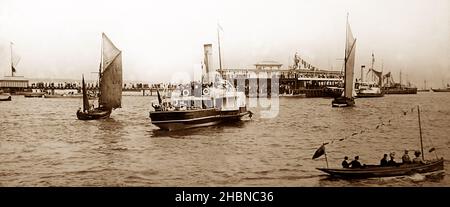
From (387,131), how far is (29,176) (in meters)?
6.77

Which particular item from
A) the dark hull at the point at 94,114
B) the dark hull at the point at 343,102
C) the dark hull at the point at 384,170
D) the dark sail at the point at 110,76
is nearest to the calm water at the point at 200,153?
the dark hull at the point at 384,170

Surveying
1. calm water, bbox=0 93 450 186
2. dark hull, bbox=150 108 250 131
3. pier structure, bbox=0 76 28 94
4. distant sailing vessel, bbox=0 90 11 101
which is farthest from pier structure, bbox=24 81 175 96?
dark hull, bbox=150 108 250 131

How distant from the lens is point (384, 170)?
623 centimetres

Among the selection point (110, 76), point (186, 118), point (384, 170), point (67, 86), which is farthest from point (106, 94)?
point (384, 170)

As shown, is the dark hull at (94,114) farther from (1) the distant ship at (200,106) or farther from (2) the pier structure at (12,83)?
(2) the pier structure at (12,83)

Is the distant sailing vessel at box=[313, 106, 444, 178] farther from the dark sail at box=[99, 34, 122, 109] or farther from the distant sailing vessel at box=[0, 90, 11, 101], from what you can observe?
the distant sailing vessel at box=[0, 90, 11, 101]

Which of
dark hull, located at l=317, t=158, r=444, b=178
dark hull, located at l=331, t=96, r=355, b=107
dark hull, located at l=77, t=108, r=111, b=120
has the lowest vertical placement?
dark hull, located at l=317, t=158, r=444, b=178

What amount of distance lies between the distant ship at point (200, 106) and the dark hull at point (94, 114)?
2816mm

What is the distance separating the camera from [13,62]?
7008 millimetres

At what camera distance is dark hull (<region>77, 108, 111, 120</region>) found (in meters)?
13.1

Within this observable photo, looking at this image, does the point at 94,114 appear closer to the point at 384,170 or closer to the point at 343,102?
the point at 343,102

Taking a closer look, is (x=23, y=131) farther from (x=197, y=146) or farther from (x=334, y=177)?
(x=334, y=177)

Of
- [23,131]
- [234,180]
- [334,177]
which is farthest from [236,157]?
[23,131]

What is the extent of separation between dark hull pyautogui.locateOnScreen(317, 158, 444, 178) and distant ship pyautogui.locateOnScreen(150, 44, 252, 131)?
371 centimetres
